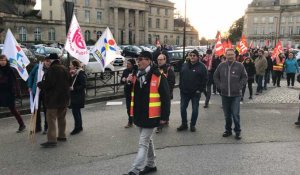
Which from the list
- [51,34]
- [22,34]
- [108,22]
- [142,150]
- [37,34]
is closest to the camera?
[142,150]

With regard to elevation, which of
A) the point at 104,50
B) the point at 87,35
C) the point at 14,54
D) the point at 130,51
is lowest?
the point at 14,54

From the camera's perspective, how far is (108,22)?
91.1 metres

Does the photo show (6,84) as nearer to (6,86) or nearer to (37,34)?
(6,86)

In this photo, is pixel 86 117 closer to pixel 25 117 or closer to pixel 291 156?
pixel 25 117

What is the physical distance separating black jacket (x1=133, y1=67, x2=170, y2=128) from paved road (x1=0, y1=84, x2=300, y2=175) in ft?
2.89

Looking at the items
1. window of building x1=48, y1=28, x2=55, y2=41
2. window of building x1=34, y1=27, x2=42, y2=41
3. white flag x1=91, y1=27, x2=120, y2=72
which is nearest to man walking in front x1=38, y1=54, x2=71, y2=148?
white flag x1=91, y1=27, x2=120, y2=72

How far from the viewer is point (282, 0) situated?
356 feet

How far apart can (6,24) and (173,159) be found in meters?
69.6

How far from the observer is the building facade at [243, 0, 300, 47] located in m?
106

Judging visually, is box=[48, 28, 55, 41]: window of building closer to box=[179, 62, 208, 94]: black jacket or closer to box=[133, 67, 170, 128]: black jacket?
box=[179, 62, 208, 94]: black jacket

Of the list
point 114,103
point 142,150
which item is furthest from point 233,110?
point 114,103

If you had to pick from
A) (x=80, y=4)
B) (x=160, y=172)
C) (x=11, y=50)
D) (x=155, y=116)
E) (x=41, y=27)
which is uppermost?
(x=80, y=4)

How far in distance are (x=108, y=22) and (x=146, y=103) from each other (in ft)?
290

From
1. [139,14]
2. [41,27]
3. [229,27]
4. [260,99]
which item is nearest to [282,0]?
[229,27]
